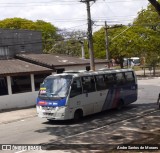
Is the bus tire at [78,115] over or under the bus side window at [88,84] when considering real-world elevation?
under

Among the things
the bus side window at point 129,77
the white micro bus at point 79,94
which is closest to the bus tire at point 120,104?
the white micro bus at point 79,94

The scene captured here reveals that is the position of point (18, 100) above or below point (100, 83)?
below

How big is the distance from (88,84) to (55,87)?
6.79ft

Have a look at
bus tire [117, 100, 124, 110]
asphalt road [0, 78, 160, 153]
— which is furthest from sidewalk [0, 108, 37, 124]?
bus tire [117, 100, 124, 110]

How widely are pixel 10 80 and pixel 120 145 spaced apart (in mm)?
15596

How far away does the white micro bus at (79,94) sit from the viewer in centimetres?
1752

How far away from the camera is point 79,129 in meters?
16.3

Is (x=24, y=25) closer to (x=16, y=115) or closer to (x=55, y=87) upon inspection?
(x=16, y=115)

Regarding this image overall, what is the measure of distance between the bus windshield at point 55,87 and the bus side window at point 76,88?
0.29 m

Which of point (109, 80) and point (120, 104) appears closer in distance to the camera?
point (109, 80)

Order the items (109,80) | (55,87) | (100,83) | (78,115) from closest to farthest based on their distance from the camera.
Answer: (55,87), (78,115), (100,83), (109,80)

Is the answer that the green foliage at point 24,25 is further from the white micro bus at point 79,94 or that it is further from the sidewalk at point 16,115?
the white micro bus at point 79,94

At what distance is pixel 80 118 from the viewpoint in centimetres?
1905

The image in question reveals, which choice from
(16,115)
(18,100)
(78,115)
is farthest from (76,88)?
(18,100)
